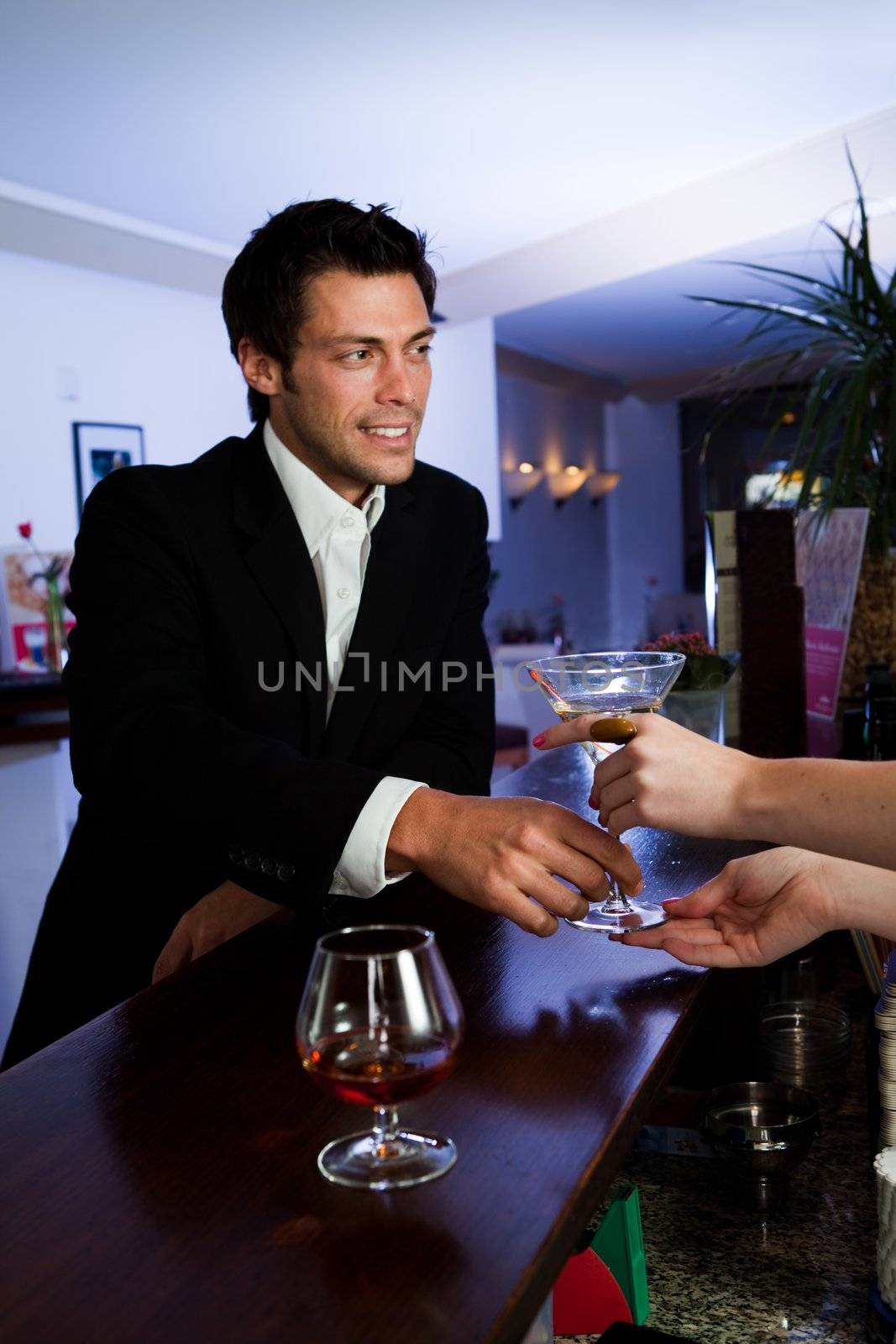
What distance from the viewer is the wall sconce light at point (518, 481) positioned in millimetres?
11047

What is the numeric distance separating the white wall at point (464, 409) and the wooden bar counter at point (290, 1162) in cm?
694

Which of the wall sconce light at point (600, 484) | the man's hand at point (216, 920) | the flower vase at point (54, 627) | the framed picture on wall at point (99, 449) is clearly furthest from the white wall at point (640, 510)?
the man's hand at point (216, 920)

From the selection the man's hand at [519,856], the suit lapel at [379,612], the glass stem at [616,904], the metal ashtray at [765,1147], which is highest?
the suit lapel at [379,612]

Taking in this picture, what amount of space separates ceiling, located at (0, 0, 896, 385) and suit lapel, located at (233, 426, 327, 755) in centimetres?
300

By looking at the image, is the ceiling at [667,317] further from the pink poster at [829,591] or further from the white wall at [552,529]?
the pink poster at [829,591]

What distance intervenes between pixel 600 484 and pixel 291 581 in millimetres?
11469

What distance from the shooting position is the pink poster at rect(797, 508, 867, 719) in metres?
2.51

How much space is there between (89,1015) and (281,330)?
3.51 ft

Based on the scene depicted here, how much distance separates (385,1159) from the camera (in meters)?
0.76

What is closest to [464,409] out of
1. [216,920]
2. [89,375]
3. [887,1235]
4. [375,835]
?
[89,375]

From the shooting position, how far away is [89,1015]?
68.1 inches

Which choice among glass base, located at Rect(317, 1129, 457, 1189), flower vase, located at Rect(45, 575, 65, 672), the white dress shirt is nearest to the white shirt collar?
the white dress shirt

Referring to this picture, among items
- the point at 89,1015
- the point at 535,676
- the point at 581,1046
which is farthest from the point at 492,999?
the point at 89,1015

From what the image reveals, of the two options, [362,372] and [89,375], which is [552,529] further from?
[362,372]
